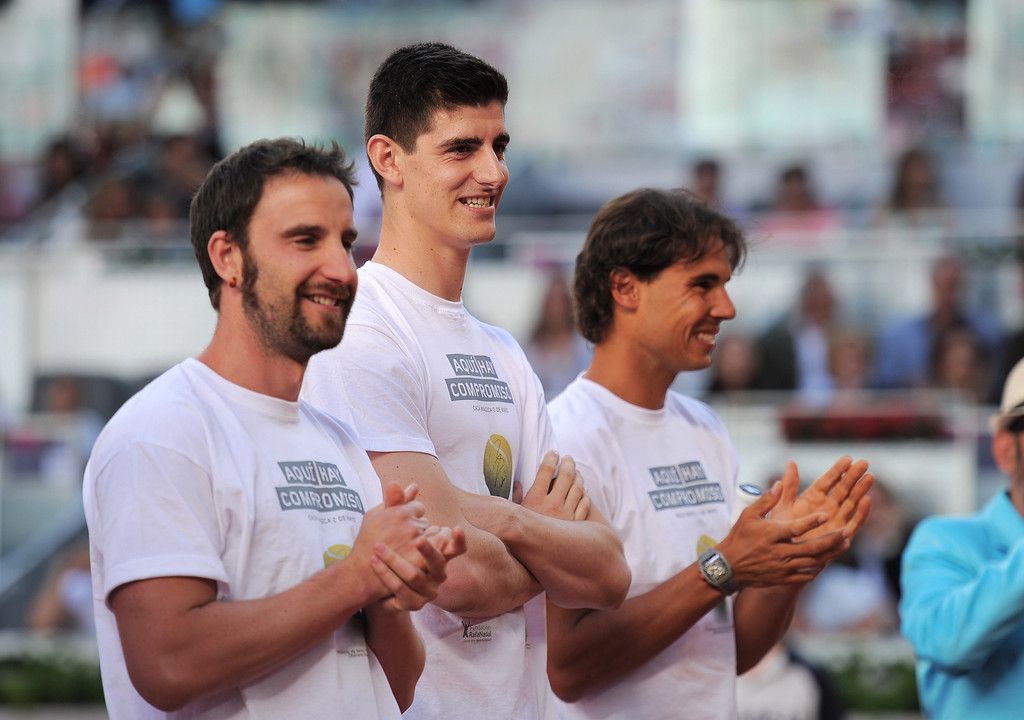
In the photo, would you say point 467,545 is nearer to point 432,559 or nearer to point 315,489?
point 315,489

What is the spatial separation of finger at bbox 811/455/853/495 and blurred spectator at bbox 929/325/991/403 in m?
7.56

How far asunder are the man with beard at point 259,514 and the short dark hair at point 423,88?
0.60 m

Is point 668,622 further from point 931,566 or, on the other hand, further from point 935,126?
point 935,126

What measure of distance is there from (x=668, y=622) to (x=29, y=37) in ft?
48.6

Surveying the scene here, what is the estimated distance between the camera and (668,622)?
3.71m

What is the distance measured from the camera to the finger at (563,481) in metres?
3.44

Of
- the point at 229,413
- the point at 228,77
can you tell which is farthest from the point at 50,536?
the point at 229,413

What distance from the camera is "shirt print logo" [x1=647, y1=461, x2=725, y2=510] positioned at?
397cm

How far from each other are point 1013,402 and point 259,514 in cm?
239

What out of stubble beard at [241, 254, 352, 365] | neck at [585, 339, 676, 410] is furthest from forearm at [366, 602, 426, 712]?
neck at [585, 339, 676, 410]

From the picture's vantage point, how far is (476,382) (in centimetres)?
344

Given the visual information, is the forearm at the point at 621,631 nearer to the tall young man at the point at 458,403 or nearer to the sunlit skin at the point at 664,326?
the tall young man at the point at 458,403

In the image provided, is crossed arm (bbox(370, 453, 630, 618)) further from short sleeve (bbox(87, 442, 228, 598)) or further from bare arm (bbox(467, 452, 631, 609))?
short sleeve (bbox(87, 442, 228, 598))

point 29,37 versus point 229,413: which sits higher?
point 29,37
